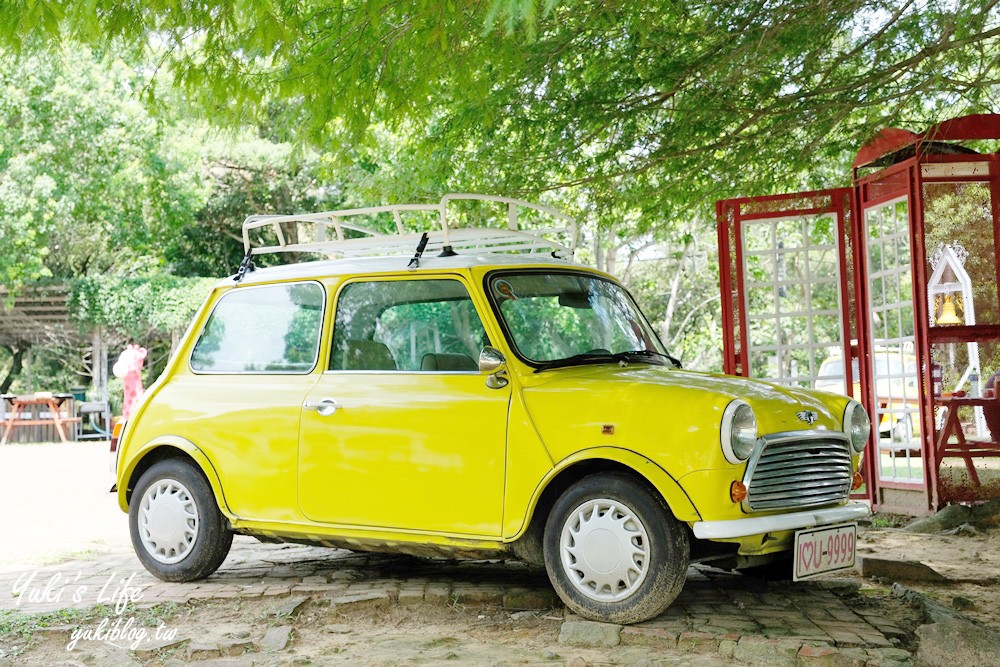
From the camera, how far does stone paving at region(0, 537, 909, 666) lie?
4.89 m

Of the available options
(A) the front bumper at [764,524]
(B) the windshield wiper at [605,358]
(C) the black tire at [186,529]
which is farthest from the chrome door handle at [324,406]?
(A) the front bumper at [764,524]

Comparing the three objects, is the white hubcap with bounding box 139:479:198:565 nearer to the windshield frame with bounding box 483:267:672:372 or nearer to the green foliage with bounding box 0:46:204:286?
the windshield frame with bounding box 483:267:672:372

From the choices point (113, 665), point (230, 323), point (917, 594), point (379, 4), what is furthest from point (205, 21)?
point (917, 594)

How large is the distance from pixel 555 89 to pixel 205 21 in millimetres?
4027

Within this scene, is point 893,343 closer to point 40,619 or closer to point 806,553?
point 806,553

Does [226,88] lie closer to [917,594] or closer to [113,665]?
[113,665]

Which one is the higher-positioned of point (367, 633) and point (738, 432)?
point (738, 432)

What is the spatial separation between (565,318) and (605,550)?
1405 millimetres

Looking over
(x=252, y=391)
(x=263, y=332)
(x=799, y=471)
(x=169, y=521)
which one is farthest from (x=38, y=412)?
(x=799, y=471)

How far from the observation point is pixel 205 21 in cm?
512

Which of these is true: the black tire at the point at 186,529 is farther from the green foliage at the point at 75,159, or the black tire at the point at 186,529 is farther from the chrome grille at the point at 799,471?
the green foliage at the point at 75,159

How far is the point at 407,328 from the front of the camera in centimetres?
617

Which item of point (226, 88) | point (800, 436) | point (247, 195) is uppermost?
point (247, 195)

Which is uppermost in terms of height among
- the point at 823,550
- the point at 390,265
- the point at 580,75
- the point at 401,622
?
the point at 580,75
